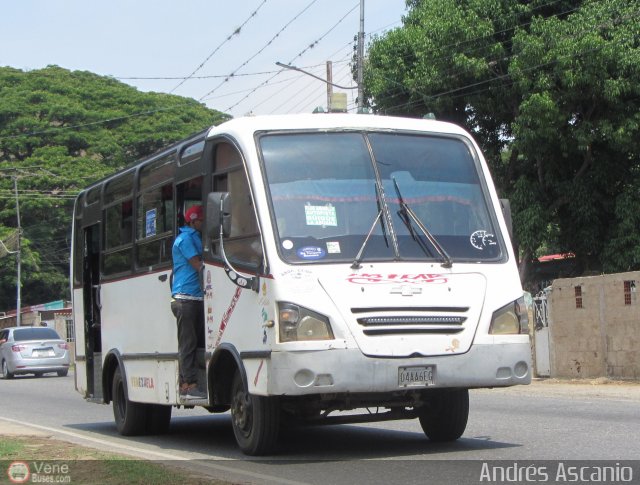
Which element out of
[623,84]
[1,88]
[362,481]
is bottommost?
[362,481]

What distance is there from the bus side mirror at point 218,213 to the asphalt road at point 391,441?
2.00 metres

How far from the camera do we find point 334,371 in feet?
28.8

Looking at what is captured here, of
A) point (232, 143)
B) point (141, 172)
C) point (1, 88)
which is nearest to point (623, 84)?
point (141, 172)

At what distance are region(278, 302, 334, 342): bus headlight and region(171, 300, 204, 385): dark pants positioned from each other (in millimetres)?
2060

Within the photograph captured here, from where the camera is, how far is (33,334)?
3256cm

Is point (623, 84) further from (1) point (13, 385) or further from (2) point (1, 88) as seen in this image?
(2) point (1, 88)

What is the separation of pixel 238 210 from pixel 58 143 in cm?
5471

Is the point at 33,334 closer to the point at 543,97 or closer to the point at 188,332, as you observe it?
the point at 543,97

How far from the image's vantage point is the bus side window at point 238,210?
375 inches

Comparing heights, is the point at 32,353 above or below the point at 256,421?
above

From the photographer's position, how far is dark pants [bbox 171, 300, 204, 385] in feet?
35.4

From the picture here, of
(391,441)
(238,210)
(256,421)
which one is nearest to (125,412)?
(391,441)

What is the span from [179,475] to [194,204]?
334 cm

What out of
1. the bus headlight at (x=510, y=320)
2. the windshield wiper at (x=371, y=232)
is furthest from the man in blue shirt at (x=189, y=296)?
the bus headlight at (x=510, y=320)
